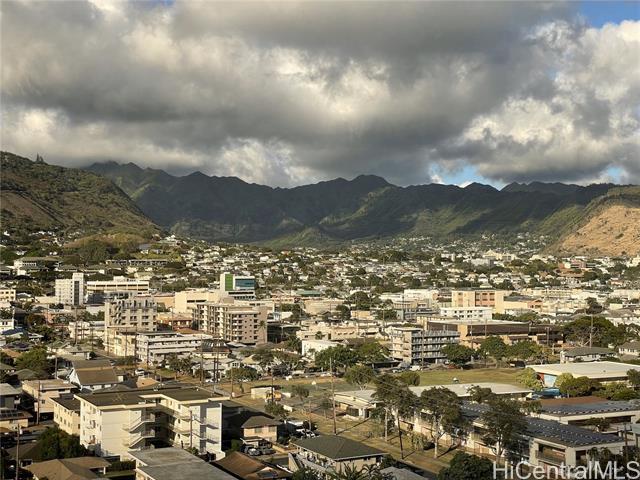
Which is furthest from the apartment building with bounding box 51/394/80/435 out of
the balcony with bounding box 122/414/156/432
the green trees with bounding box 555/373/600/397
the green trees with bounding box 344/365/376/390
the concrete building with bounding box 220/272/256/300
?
the concrete building with bounding box 220/272/256/300

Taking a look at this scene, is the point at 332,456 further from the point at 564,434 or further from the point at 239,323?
the point at 239,323

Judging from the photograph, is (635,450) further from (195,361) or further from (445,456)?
(195,361)

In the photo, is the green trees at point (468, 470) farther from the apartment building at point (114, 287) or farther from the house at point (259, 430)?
the apartment building at point (114, 287)

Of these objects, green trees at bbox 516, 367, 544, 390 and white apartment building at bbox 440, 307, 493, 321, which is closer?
green trees at bbox 516, 367, 544, 390

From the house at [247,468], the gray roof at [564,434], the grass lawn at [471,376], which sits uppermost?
the gray roof at [564,434]

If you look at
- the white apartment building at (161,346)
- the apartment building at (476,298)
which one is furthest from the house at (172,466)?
the apartment building at (476,298)

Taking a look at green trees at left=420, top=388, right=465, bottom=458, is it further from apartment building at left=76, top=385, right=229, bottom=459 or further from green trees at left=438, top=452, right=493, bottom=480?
apartment building at left=76, top=385, right=229, bottom=459
